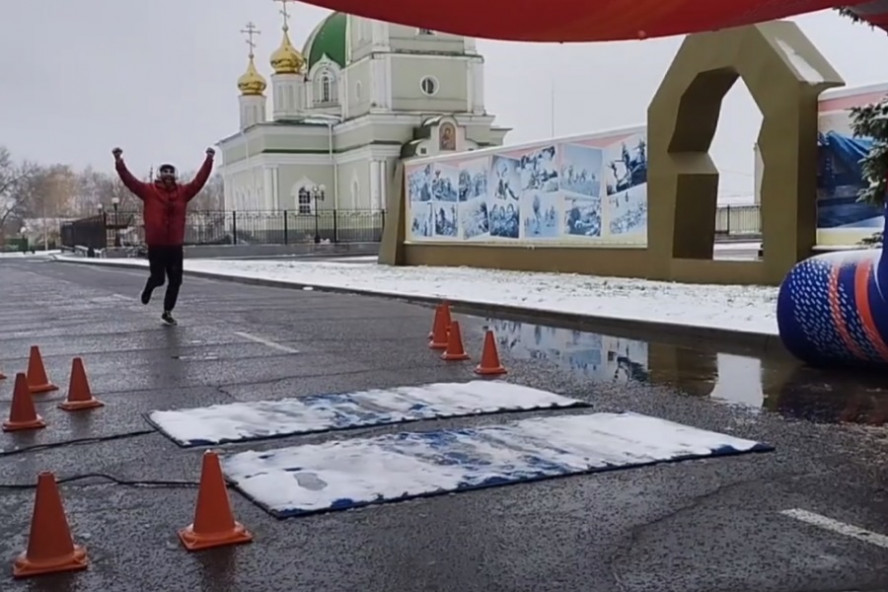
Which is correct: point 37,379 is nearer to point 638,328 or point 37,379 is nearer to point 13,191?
point 638,328

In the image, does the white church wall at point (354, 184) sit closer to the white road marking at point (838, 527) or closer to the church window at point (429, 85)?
the church window at point (429, 85)

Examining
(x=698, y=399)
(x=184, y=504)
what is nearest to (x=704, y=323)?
(x=698, y=399)

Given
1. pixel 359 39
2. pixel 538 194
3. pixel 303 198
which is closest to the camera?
pixel 538 194

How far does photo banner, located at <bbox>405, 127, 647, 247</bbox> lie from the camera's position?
22.2 m

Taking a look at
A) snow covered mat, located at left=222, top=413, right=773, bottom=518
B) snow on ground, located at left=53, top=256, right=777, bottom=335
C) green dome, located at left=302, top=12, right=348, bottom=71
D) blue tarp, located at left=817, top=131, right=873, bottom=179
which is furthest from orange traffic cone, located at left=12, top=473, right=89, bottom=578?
green dome, located at left=302, top=12, right=348, bottom=71

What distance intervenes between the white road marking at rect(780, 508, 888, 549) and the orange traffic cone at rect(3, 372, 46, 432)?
5276 mm

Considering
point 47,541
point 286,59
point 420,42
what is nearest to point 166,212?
point 47,541

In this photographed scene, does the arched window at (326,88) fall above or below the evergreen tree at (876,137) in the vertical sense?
above

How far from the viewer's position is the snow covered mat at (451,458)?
219 inches

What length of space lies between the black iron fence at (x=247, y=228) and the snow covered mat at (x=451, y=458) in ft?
167

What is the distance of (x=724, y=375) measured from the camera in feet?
32.2

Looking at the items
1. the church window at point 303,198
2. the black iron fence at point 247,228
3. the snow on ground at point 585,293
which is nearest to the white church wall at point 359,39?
the church window at point 303,198

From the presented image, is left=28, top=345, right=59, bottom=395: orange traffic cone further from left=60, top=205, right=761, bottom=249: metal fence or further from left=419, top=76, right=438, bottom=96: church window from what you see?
left=419, top=76, right=438, bottom=96: church window

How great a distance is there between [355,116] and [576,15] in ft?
A: 225
